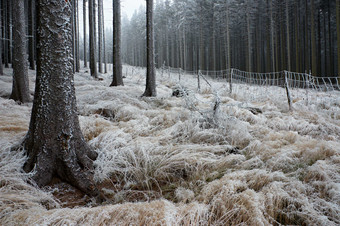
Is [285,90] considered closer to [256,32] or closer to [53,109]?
[53,109]

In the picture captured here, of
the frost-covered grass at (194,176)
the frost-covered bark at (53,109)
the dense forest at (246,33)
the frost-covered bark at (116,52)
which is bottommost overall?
the frost-covered grass at (194,176)

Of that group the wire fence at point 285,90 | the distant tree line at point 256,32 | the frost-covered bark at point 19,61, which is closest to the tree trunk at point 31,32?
the frost-covered bark at point 19,61

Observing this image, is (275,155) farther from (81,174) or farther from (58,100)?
(58,100)

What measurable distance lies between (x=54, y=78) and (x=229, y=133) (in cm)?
284

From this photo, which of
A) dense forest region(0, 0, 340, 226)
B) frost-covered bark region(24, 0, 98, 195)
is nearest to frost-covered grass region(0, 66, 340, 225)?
dense forest region(0, 0, 340, 226)

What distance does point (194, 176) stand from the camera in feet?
8.37

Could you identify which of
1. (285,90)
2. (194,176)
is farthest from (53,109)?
(285,90)

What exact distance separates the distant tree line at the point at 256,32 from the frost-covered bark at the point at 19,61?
1796 centimetres

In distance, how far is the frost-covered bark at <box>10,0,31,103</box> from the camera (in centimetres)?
669

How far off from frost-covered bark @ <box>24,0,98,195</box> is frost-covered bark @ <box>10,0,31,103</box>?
5.24 meters

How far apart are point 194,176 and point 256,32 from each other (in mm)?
28150

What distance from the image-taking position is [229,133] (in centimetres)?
370

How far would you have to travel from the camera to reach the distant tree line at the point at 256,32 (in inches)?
845

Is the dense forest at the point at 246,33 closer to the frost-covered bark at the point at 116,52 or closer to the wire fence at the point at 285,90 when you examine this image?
the frost-covered bark at the point at 116,52
